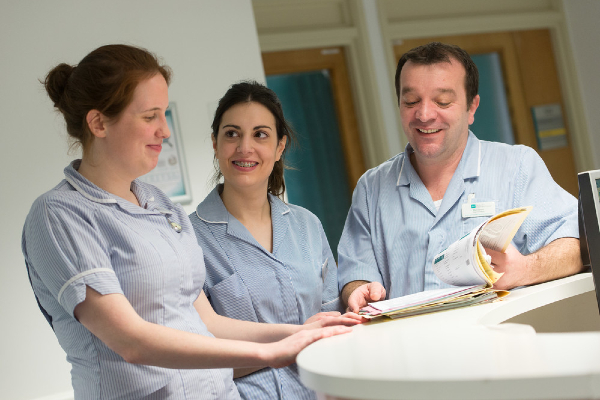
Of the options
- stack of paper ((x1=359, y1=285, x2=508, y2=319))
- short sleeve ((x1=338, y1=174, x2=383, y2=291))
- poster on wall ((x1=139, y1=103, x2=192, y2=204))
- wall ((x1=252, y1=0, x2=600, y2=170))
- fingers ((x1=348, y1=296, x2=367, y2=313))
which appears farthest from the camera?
wall ((x1=252, y1=0, x2=600, y2=170))

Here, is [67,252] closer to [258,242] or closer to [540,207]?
[258,242]

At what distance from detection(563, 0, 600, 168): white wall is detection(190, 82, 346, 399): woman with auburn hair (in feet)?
Answer: 12.0

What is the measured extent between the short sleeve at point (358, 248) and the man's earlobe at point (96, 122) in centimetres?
96

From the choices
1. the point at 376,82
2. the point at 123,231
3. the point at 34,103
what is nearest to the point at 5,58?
the point at 34,103

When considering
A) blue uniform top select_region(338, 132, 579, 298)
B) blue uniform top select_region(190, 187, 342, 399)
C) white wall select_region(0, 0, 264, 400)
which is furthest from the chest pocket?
white wall select_region(0, 0, 264, 400)

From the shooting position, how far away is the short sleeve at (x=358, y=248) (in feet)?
6.42

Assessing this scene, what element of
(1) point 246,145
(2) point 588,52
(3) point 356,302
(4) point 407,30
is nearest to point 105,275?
(3) point 356,302

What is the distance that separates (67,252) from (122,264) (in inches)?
4.9

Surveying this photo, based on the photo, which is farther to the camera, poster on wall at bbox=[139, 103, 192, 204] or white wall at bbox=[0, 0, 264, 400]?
poster on wall at bbox=[139, 103, 192, 204]

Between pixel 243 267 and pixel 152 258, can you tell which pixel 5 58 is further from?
pixel 152 258

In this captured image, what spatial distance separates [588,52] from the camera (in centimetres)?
479

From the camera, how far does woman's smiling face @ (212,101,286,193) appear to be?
1.99m

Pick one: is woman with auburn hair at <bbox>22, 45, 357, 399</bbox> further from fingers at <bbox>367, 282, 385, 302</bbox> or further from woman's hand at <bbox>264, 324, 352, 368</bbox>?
fingers at <bbox>367, 282, 385, 302</bbox>

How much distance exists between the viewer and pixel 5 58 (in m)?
2.85
